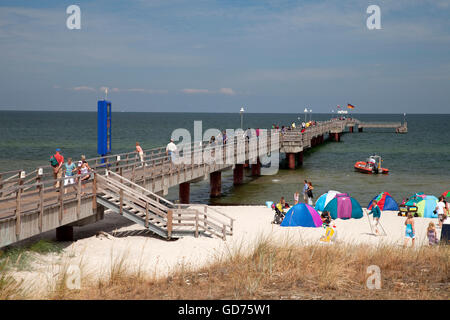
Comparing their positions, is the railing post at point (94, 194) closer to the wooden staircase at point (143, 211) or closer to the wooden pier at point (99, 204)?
the wooden pier at point (99, 204)

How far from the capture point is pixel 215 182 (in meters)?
33.2

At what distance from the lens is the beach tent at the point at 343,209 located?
72.9ft

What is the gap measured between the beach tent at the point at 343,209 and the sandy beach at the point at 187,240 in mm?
350

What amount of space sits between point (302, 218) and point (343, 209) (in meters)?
3.03

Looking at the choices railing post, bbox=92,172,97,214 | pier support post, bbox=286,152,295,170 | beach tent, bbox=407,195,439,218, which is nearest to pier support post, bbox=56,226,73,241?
railing post, bbox=92,172,97,214

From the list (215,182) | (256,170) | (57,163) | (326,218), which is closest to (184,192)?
(215,182)

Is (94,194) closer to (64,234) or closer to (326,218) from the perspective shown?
(64,234)

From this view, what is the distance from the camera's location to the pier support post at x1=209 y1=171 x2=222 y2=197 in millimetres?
32938
